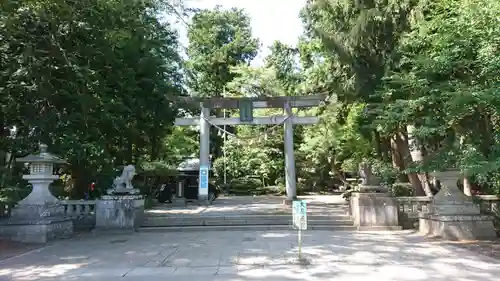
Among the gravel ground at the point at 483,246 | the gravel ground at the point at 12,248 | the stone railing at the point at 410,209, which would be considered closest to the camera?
the gravel ground at the point at 483,246

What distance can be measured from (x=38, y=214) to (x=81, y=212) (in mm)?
2240

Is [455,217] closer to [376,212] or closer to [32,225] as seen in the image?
[376,212]

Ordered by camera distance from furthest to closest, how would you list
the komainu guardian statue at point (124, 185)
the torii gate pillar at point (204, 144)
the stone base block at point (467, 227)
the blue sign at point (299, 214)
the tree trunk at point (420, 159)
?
1. the torii gate pillar at point (204, 144)
2. the tree trunk at point (420, 159)
3. the komainu guardian statue at point (124, 185)
4. the stone base block at point (467, 227)
5. the blue sign at point (299, 214)

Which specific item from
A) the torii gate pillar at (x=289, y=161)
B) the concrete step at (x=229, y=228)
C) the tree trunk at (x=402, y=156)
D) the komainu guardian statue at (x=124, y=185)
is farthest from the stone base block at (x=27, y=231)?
the tree trunk at (x=402, y=156)

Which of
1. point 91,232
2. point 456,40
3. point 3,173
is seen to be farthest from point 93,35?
point 456,40

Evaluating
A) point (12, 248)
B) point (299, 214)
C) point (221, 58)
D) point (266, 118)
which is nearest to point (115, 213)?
point (12, 248)

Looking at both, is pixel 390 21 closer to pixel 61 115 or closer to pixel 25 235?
pixel 61 115

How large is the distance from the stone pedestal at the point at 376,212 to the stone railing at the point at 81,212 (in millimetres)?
7960

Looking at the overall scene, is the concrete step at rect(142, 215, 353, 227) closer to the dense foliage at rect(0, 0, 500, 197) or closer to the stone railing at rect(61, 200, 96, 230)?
the stone railing at rect(61, 200, 96, 230)

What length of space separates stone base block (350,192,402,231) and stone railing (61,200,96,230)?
797 cm

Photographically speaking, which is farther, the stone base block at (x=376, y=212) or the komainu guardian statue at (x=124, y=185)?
the komainu guardian statue at (x=124, y=185)

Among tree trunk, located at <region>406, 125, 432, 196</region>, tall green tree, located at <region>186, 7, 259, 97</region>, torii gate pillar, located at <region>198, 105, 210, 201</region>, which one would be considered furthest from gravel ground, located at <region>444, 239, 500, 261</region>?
tall green tree, located at <region>186, 7, 259, 97</region>

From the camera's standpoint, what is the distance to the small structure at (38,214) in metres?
10.9

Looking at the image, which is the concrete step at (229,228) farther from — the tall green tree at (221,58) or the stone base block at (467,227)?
the tall green tree at (221,58)
